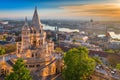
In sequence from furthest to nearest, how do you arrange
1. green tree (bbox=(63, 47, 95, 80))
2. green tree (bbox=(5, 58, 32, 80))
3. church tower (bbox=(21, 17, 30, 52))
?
church tower (bbox=(21, 17, 30, 52)) → green tree (bbox=(63, 47, 95, 80)) → green tree (bbox=(5, 58, 32, 80))

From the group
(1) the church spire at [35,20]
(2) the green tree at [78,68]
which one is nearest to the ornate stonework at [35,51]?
(1) the church spire at [35,20]

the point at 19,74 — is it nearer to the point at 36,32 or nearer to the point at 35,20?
the point at 36,32

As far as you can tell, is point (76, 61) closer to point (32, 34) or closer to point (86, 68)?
point (86, 68)

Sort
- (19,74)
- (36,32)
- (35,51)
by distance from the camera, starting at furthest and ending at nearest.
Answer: (36,32)
(35,51)
(19,74)

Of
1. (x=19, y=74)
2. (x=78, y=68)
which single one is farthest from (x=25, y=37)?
(x=19, y=74)

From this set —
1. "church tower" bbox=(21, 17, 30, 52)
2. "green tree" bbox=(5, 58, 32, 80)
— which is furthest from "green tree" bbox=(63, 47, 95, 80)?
"church tower" bbox=(21, 17, 30, 52)

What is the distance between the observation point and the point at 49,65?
11.9 metres

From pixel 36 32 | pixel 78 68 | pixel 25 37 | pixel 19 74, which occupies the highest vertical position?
pixel 36 32

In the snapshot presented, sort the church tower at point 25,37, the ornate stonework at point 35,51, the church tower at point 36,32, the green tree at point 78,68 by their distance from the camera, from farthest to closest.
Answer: the church tower at point 36,32 → the church tower at point 25,37 → the ornate stonework at point 35,51 → the green tree at point 78,68

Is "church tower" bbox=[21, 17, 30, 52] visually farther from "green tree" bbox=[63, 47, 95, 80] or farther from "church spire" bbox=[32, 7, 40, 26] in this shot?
"green tree" bbox=[63, 47, 95, 80]

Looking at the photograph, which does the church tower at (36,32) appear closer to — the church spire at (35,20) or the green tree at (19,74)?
the church spire at (35,20)

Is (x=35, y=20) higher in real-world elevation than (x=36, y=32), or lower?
higher

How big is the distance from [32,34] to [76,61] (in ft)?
12.8

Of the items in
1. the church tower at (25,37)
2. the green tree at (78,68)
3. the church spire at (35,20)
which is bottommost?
the green tree at (78,68)
